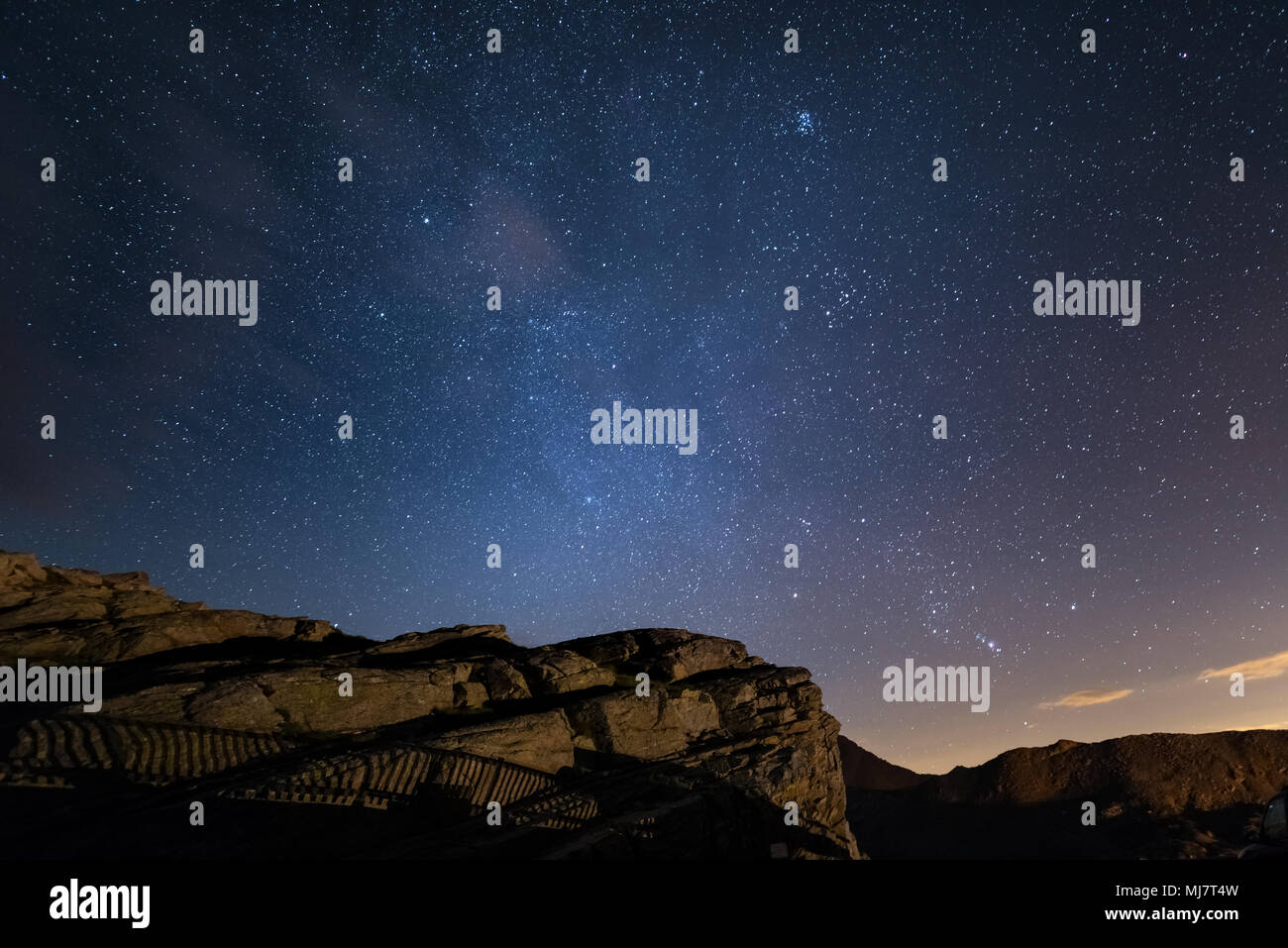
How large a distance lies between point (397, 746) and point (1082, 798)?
7314cm

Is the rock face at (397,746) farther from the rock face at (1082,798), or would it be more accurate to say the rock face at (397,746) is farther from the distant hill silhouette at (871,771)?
the distant hill silhouette at (871,771)

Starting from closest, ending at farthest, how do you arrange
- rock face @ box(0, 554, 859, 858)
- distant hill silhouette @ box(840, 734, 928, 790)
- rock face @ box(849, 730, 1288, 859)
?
rock face @ box(0, 554, 859, 858) → rock face @ box(849, 730, 1288, 859) → distant hill silhouette @ box(840, 734, 928, 790)

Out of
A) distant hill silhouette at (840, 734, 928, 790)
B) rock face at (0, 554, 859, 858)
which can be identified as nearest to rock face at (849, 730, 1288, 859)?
rock face at (0, 554, 859, 858)

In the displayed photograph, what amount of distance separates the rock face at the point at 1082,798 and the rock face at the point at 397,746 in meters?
41.3

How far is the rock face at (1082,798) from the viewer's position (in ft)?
185

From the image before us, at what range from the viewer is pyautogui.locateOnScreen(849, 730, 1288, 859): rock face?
56.3 m

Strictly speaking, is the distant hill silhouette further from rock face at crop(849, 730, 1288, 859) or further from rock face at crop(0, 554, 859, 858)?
rock face at crop(0, 554, 859, 858)

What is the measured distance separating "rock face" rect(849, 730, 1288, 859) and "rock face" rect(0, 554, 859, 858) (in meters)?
41.3

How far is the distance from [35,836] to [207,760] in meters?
4.31

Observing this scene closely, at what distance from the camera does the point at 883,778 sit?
12725cm

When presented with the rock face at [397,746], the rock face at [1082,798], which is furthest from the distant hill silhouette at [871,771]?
the rock face at [397,746]

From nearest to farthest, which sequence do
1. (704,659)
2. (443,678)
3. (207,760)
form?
(207,760), (443,678), (704,659)

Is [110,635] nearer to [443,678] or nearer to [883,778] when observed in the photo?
[443,678]
